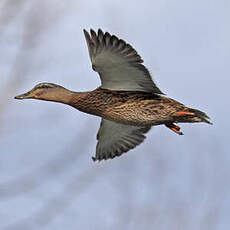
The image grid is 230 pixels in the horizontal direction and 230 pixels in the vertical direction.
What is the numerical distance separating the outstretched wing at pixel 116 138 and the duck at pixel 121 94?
1.21 m

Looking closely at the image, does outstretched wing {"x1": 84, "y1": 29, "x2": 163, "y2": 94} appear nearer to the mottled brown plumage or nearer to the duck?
the duck

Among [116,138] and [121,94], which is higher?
[121,94]

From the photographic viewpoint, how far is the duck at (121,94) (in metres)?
10.6

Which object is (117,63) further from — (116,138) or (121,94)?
(116,138)

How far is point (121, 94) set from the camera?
11.3 meters

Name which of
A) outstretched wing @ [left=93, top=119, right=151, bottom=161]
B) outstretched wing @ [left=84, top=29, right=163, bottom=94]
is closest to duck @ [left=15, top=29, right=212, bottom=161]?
outstretched wing @ [left=84, top=29, right=163, bottom=94]

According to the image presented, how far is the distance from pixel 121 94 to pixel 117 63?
0.72 m

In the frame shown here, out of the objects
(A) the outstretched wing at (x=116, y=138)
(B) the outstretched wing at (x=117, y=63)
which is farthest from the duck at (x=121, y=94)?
(A) the outstretched wing at (x=116, y=138)

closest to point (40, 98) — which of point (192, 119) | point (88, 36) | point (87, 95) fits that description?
point (87, 95)

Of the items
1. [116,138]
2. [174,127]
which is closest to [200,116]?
[174,127]

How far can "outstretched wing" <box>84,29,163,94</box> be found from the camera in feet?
34.7

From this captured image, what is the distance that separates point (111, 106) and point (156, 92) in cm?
80

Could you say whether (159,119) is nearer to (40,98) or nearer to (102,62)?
(102,62)

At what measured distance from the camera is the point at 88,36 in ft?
35.1
